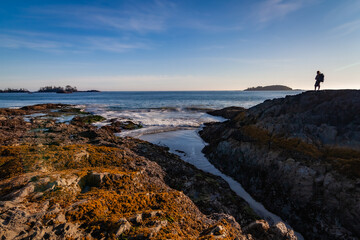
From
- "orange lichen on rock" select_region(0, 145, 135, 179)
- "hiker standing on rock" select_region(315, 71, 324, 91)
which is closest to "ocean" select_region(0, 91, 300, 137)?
"orange lichen on rock" select_region(0, 145, 135, 179)

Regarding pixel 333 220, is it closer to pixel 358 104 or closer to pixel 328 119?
pixel 328 119

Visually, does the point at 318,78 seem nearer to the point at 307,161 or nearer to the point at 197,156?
the point at 307,161

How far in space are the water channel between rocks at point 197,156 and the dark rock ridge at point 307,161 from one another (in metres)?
0.42

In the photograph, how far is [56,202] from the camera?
4352 mm

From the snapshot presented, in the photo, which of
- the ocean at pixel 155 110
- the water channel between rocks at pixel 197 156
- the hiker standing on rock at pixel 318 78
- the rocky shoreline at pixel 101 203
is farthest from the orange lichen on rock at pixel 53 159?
the hiker standing on rock at pixel 318 78

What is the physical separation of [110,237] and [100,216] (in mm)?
763

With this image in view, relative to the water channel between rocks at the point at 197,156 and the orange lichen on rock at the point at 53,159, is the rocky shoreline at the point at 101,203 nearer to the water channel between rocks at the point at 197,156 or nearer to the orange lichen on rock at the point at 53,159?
the orange lichen on rock at the point at 53,159

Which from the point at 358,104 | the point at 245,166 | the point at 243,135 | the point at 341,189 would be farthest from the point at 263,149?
the point at 358,104

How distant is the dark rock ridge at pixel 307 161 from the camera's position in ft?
24.4

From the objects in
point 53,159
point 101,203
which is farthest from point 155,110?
point 101,203

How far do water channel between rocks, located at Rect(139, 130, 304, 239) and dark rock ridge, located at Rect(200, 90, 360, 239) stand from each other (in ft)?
1.37

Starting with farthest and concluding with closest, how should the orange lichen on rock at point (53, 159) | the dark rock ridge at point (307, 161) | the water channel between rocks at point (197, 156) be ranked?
1. the water channel between rocks at point (197, 156)
2. the dark rock ridge at point (307, 161)
3. the orange lichen on rock at point (53, 159)

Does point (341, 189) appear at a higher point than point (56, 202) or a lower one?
lower

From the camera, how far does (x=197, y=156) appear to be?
1549 cm
